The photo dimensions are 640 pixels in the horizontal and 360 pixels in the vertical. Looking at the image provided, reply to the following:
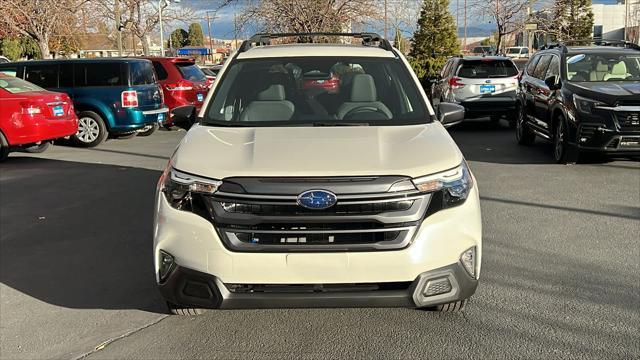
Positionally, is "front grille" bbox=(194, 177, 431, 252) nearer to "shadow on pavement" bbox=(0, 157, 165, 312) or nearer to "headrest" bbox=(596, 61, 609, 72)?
"shadow on pavement" bbox=(0, 157, 165, 312)

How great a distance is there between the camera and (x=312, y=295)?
3193 mm

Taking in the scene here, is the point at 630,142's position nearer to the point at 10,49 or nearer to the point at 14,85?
the point at 14,85

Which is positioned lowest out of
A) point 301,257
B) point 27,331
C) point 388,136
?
point 27,331

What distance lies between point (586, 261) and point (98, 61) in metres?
10.5

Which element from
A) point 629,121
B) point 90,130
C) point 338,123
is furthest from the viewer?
point 90,130

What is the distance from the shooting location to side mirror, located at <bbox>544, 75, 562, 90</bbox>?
928 cm

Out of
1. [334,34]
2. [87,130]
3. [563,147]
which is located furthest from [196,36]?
[334,34]

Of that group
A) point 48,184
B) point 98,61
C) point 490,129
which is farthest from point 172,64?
point 490,129

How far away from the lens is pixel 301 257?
10.4 ft

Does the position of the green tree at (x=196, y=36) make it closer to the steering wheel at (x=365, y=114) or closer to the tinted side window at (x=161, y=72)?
the tinted side window at (x=161, y=72)

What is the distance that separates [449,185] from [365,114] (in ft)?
4.17

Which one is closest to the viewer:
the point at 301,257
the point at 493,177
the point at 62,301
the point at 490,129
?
the point at 301,257

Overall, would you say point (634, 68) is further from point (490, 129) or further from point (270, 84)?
point (270, 84)

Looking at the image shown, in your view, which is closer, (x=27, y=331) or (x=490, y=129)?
(x=27, y=331)
